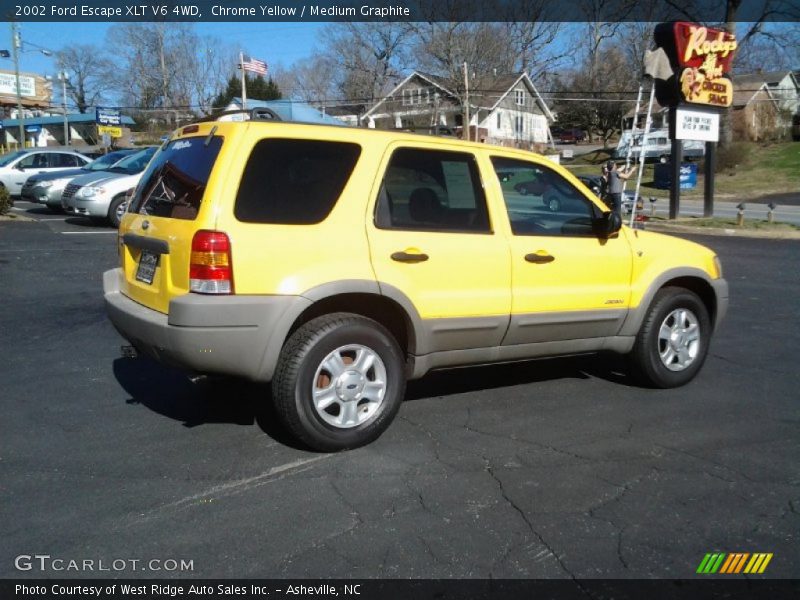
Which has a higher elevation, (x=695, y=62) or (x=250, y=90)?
(x=250, y=90)

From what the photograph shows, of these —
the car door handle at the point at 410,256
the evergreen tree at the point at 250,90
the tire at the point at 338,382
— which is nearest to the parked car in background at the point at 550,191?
the car door handle at the point at 410,256

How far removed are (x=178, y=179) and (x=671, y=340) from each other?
3.69 meters

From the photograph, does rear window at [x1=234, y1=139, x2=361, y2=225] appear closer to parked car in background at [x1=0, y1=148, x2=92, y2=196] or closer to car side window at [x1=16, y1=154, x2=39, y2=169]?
parked car in background at [x1=0, y1=148, x2=92, y2=196]

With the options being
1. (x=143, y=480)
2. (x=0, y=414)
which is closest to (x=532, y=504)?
(x=143, y=480)

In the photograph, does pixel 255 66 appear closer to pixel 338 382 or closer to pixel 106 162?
pixel 106 162

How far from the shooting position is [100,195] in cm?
1495

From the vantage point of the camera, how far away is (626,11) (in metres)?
45.7

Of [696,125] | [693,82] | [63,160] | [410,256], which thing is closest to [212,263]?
[410,256]

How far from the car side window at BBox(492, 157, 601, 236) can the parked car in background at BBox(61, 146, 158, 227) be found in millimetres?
11633

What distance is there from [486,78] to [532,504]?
47.3 m

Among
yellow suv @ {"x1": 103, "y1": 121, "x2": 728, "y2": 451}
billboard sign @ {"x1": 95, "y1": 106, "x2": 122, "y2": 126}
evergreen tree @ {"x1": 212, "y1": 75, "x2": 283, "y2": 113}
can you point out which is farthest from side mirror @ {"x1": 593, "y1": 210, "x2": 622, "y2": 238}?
evergreen tree @ {"x1": 212, "y1": 75, "x2": 283, "y2": 113}

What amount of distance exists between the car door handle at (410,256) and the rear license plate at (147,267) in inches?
53.8
